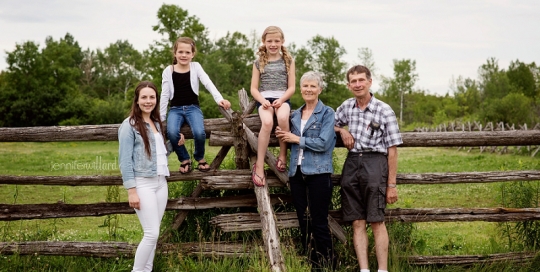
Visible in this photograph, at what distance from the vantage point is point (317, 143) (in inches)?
182

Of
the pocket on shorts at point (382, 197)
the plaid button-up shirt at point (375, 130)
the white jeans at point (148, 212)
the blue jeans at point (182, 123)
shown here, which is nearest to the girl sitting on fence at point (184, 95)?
the blue jeans at point (182, 123)

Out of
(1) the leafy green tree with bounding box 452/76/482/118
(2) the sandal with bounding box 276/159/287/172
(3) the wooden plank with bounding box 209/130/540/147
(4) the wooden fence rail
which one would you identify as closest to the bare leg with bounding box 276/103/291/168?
(2) the sandal with bounding box 276/159/287/172

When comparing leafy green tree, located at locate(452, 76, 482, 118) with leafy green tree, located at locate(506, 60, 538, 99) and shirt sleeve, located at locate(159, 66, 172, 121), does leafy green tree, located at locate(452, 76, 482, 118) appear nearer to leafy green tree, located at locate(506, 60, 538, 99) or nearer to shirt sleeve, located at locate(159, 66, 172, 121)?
leafy green tree, located at locate(506, 60, 538, 99)

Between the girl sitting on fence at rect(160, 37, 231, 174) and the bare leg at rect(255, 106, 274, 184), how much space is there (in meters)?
0.38

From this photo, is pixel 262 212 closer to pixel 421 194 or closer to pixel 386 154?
pixel 386 154

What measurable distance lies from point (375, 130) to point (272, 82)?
1.19m

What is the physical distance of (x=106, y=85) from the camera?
61.7 meters

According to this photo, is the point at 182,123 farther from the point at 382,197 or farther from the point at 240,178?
the point at 382,197

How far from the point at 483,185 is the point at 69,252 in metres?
10.3

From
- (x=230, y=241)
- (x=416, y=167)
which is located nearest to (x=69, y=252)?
(x=230, y=241)

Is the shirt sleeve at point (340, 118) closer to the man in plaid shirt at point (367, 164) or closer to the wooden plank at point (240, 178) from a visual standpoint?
the man in plaid shirt at point (367, 164)

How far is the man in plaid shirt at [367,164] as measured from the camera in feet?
15.3

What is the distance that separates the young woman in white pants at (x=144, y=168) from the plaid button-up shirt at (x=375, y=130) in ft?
5.87

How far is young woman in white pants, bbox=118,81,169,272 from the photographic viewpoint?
4.36 meters
